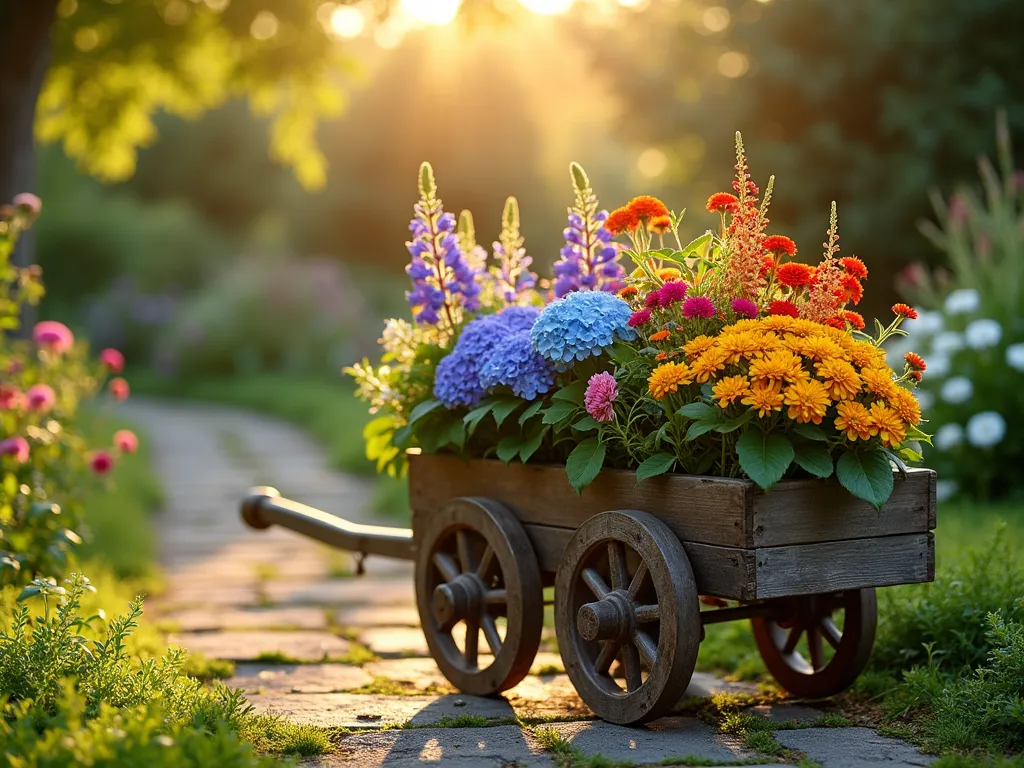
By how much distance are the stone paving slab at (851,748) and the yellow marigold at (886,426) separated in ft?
2.26

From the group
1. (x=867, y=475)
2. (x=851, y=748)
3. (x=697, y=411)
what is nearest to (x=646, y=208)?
(x=697, y=411)

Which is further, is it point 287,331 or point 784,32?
point 287,331

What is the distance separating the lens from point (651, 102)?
521 inches

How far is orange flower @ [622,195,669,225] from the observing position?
10.2 ft

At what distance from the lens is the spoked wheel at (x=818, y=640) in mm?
3141

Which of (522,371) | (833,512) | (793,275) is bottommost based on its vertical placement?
(833,512)

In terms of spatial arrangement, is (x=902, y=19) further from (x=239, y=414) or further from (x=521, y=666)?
(x=521, y=666)

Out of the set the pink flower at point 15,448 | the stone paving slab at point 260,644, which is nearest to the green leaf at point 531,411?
the stone paving slab at point 260,644

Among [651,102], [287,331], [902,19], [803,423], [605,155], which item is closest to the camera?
[803,423]

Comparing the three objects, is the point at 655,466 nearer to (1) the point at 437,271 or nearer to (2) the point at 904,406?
(2) the point at 904,406

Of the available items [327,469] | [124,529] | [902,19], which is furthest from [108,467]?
[902,19]

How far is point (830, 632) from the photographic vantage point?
330 cm

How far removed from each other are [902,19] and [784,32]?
121 centimetres

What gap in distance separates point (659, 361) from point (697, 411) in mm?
226
